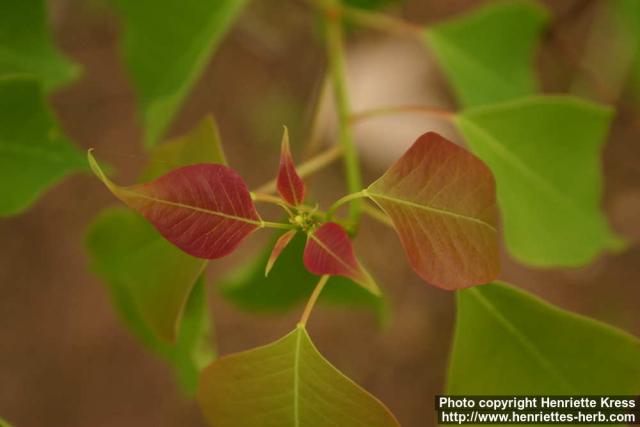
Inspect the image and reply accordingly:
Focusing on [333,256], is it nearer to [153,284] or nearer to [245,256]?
[153,284]

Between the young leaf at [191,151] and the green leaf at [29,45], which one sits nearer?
the young leaf at [191,151]

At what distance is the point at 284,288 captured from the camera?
3.29 ft

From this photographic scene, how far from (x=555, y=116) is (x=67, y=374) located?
1.53 m

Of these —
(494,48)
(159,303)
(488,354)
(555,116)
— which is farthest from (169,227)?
(494,48)

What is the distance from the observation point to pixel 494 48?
3.75ft

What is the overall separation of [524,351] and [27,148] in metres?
0.60

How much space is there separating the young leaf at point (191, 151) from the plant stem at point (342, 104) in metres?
0.17

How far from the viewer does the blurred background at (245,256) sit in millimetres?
1845

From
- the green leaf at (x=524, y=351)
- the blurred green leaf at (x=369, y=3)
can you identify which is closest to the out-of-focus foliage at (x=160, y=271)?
the green leaf at (x=524, y=351)

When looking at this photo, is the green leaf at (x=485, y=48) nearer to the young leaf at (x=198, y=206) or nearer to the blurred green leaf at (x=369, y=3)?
the blurred green leaf at (x=369, y=3)

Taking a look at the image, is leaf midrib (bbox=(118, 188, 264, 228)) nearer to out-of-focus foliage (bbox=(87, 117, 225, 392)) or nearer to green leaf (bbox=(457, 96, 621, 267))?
→ out-of-focus foliage (bbox=(87, 117, 225, 392))

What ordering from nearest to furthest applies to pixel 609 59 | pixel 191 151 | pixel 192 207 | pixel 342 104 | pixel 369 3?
pixel 192 207
pixel 191 151
pixel 342 104
pixel 369 3
pixel 609 59

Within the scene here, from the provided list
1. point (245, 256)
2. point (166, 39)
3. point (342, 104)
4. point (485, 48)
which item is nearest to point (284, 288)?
point (342, 104)

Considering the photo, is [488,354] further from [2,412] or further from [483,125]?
[2,412]
